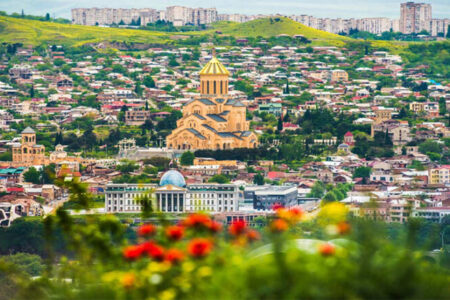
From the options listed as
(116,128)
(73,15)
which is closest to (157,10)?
(73,15)

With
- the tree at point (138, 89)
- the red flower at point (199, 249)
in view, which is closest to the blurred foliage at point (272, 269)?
the red flower at point (199, 249)

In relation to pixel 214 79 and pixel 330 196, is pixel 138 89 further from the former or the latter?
pixel 330 196

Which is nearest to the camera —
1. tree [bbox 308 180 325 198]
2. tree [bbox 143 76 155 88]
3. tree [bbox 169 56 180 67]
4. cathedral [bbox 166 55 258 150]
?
tree [bbox 308 180 325 198]

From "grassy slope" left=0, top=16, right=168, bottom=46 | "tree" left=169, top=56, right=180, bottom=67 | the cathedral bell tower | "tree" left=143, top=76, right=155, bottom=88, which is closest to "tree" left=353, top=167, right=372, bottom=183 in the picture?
the cathedral bell tower

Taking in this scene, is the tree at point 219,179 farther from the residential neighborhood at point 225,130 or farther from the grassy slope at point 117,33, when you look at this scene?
the grassy slope at point 117,33

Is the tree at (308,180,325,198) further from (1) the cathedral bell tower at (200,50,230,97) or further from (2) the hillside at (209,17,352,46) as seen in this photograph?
(2) the hillside at (209,17,352,46)

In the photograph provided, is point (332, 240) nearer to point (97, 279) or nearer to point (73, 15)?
point (97, 279)
